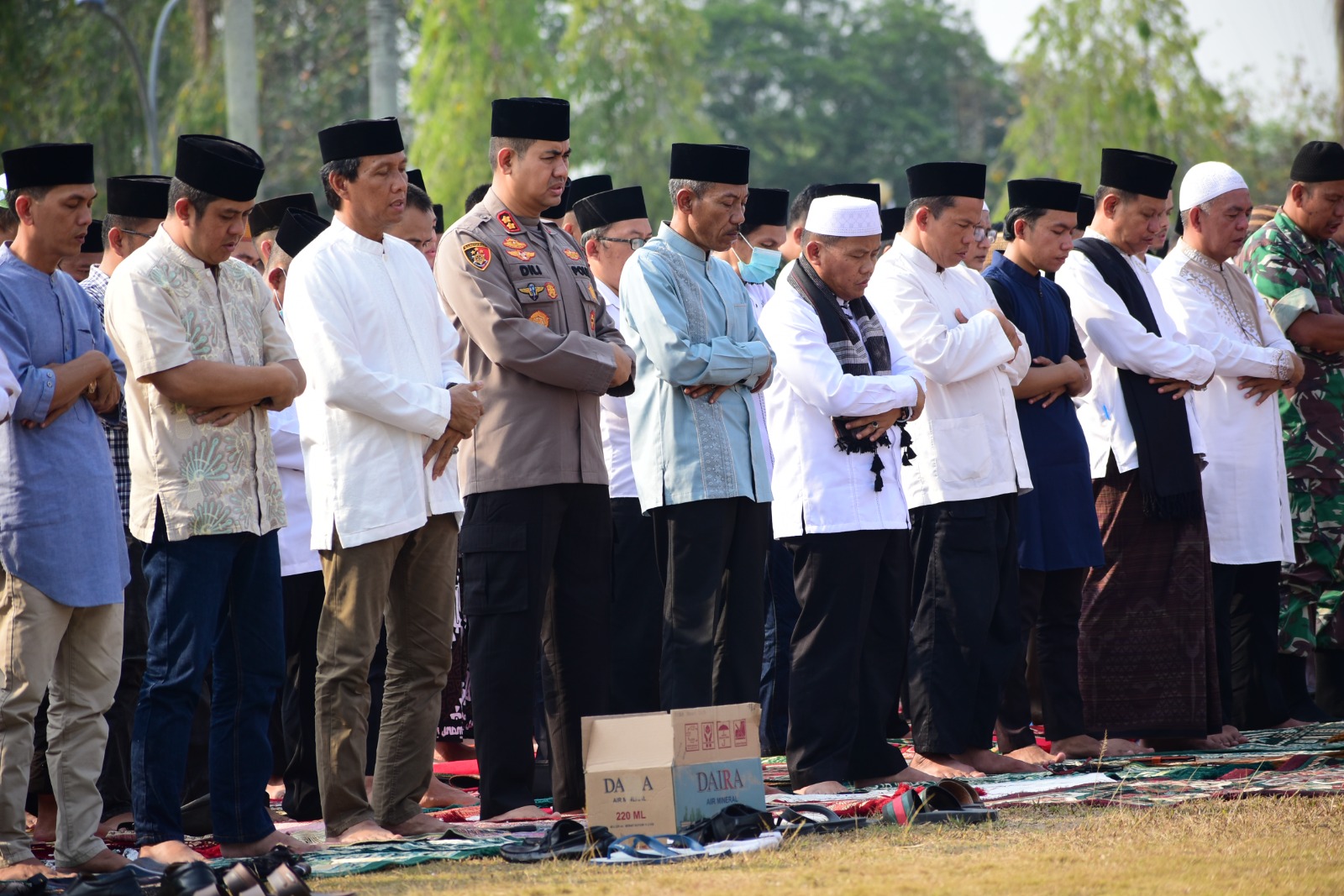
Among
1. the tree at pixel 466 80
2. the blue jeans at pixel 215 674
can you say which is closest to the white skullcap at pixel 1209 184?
the blue jeans at pixel 215 674

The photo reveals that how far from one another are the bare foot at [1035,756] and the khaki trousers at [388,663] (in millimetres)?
2610

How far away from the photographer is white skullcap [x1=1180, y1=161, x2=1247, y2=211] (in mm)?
7965

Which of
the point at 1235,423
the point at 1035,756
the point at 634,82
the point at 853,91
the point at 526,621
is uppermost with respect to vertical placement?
the point at 853,91

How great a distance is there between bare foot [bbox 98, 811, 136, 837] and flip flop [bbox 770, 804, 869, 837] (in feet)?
7.56

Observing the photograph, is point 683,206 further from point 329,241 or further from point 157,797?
point 157,797

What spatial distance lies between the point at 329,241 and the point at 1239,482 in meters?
4.40

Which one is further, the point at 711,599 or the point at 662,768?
the point at 711,599

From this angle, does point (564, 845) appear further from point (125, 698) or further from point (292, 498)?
point (292, 498)

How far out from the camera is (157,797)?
5.17 metres

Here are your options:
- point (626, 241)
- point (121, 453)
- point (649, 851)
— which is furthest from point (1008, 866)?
point (626, 241)

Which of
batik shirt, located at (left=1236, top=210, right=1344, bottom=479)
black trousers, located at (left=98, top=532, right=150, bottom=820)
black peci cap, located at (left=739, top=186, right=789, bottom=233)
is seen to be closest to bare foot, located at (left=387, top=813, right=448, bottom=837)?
black trousers, located at (left=98, top=532, right=150, bottom=820)

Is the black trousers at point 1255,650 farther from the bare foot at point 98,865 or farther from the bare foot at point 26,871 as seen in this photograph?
the bare foot at point 26,871

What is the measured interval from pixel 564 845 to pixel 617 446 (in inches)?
114

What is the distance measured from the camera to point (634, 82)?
26031 millimetres
